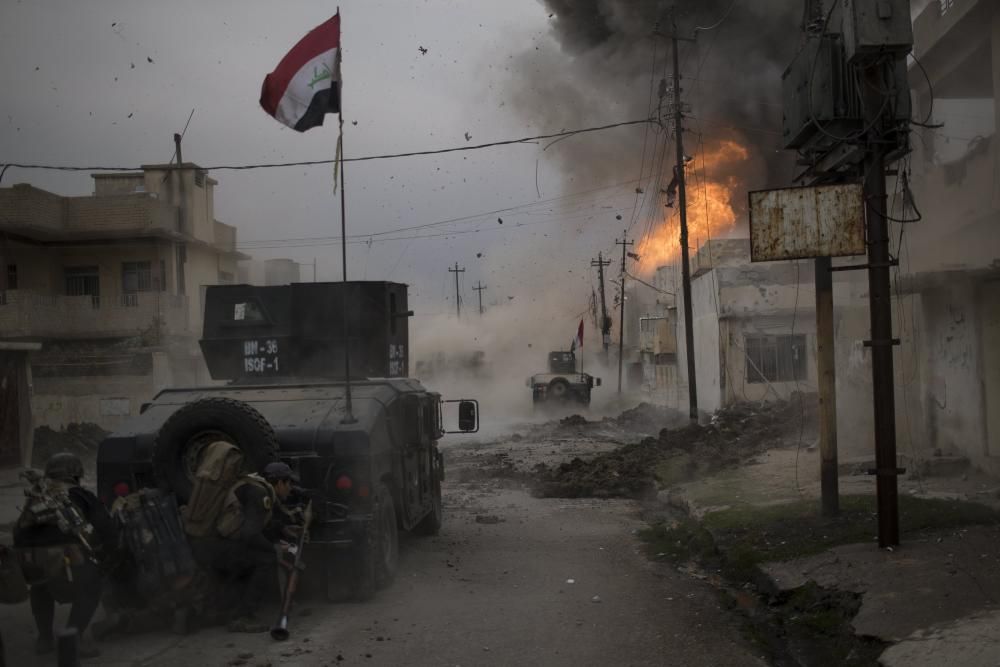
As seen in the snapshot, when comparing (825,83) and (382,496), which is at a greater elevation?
(825,83)

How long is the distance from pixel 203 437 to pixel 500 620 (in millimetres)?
2750

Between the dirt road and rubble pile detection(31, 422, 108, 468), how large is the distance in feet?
45.2

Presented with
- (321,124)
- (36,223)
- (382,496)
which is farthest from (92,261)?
(382,496)

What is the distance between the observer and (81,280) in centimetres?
2862

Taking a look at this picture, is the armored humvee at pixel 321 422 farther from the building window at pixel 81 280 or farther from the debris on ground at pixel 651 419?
the debris on ground at pixel 651 419

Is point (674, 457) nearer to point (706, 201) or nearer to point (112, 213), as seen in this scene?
point (706, 201)

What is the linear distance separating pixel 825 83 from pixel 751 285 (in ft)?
69.7

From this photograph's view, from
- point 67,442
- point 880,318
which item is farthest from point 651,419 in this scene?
point 880,318

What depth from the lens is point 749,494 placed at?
40.8 ft

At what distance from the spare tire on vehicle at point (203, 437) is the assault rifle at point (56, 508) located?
102 cm

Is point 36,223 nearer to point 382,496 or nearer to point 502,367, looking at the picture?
point 382,496

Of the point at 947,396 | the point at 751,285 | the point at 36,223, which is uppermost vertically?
the point at 36,223

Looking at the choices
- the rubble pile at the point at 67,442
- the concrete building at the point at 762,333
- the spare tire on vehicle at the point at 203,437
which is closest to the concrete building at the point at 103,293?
the rubble pile at the point at 67,442

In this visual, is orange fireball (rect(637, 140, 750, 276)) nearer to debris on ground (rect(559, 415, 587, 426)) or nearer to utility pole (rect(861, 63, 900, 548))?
debris on ground (rect(559, 415, 587, 426))
